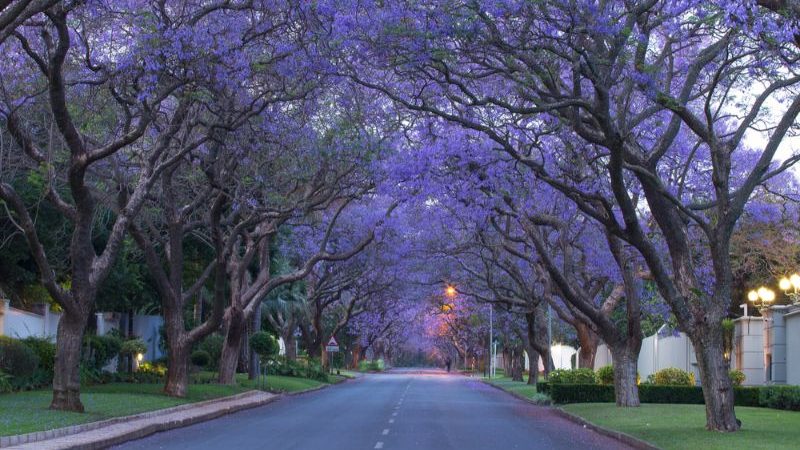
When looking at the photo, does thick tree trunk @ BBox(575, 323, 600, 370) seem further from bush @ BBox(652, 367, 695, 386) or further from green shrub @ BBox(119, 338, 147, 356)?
green shrub @ BBox(119, 338, 147, 356)

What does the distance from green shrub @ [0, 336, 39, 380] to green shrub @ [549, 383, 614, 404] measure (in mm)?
17042

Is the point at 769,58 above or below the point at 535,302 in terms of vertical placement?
above

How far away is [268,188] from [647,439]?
15.1 m

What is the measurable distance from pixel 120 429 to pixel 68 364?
277 cm

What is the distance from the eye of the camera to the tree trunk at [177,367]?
28.5 m

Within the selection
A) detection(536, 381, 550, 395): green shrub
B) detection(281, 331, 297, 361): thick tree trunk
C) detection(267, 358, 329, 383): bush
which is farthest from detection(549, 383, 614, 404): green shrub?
detection(281, 331, 297, 361): thick tree trunk

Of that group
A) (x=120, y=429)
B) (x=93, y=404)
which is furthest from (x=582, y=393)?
(x=120, y=429)

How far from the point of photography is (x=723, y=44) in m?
17.2

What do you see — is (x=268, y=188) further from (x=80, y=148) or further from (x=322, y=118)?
(x=80, y=148)

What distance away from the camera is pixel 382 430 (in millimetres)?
21328

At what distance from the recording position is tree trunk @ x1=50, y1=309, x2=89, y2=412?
20.4 meters

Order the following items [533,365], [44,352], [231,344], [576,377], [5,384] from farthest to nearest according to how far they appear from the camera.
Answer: [533,365] < [231,344] < [576,377] < [44,352] < [5,384]

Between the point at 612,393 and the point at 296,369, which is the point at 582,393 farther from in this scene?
the point at 296,369

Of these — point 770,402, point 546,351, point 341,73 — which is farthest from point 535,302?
point 341,73
